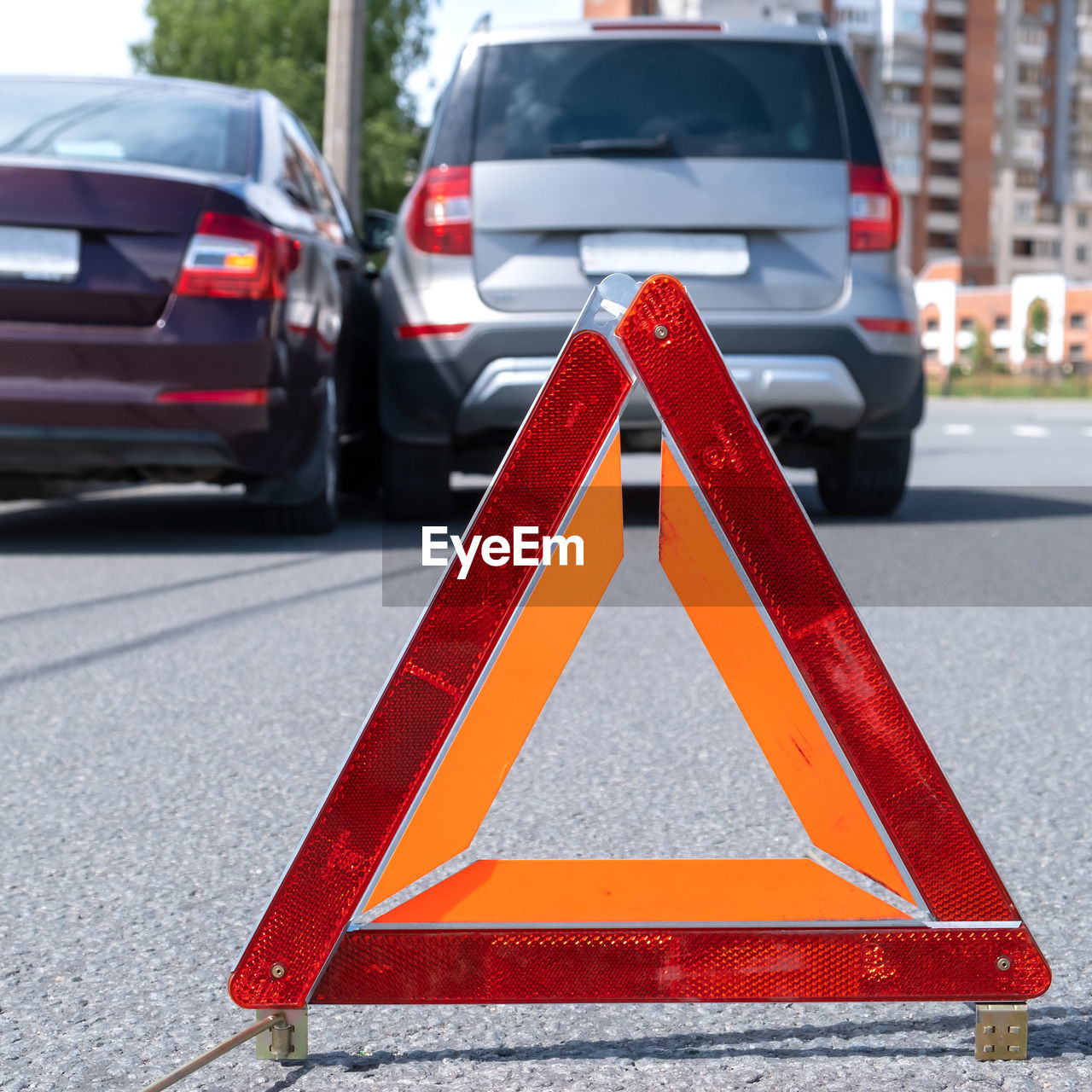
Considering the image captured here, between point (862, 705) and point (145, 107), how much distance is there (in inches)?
232

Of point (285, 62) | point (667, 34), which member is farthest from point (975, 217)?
point (667, 34)

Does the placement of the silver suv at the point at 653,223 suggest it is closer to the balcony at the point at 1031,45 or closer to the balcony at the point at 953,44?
the balcony at the point at 953,44

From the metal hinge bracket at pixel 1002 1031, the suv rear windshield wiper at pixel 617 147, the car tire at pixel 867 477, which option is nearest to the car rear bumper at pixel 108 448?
the suv rear windshield wiper at pixel 617 147

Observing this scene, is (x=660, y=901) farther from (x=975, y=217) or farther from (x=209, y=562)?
(x=975, y=217)

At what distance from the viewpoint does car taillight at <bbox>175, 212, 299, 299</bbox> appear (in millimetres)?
6367

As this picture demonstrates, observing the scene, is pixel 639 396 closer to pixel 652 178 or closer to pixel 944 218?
pixel 652 178

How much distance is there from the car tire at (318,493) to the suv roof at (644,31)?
5.43 feet

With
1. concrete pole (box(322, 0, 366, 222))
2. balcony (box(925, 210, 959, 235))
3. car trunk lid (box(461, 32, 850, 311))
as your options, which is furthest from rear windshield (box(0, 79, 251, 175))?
balcony (box(925, 210, 959, 235))

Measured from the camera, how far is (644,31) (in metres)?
7.50

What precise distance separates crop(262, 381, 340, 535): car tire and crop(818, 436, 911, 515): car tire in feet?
7.46

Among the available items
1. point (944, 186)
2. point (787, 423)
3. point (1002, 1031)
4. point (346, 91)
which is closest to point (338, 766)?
point (1002, 1031)

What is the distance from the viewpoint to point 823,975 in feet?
6.58

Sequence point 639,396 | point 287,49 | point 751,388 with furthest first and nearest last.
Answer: point 287,49
point 751,388
point 639,396

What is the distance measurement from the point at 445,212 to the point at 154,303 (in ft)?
4.41
